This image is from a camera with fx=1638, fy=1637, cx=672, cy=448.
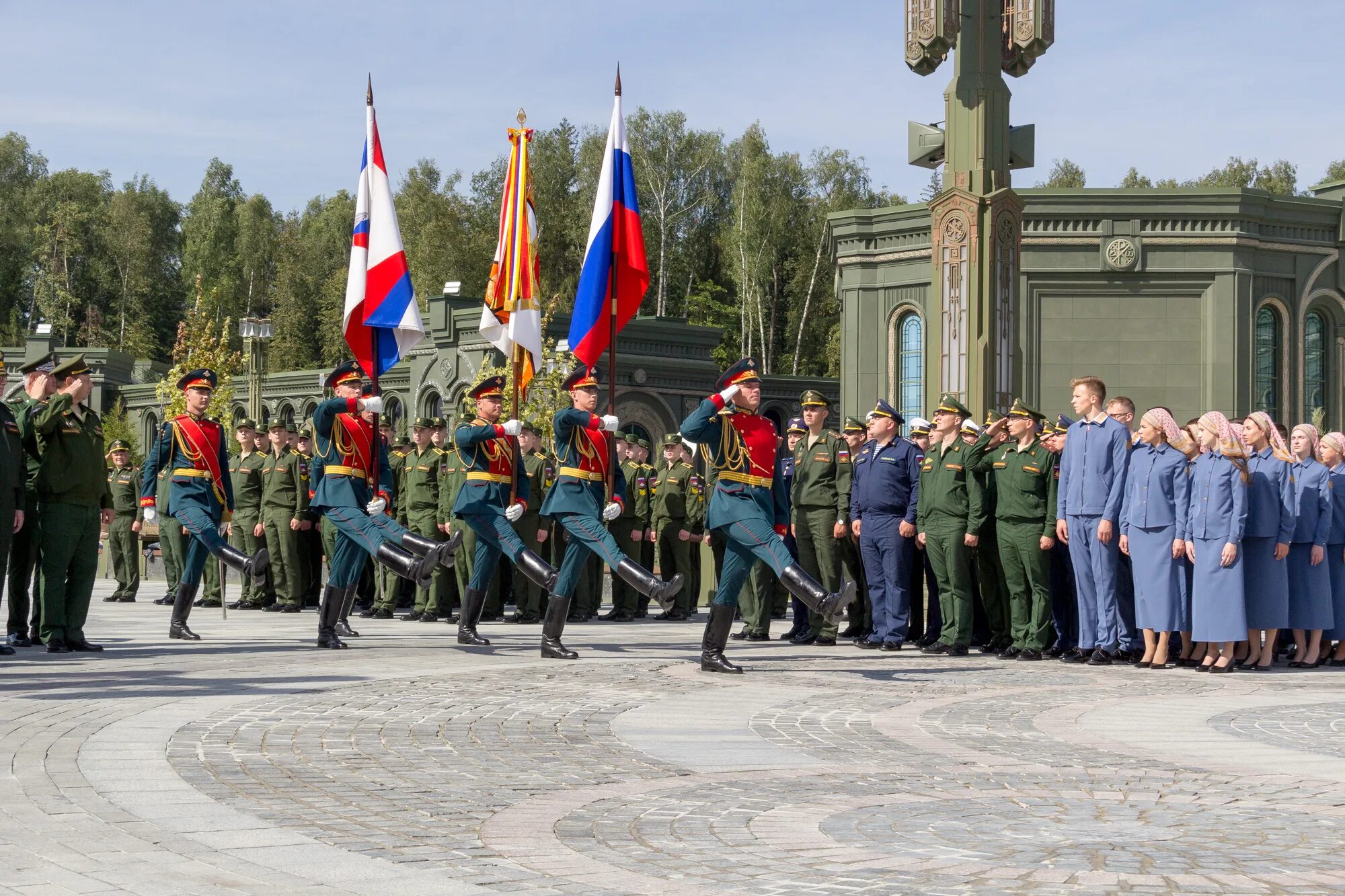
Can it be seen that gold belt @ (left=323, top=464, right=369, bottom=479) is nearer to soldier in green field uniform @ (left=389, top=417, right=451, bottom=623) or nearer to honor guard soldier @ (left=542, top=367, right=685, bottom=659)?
honor guard soldier @ (left=542, top=367, right=685, bottom=659)

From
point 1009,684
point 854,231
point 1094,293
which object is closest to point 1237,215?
point 1094,293

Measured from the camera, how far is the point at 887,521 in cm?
1373

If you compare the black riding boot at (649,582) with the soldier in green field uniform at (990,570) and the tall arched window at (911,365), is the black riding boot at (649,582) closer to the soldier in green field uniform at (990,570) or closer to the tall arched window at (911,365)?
the soldier in green field uniform at (990,570)

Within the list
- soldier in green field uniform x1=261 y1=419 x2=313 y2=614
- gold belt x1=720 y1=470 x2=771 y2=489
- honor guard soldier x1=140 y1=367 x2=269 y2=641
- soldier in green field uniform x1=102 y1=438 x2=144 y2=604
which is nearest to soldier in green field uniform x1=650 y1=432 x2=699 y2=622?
soldier in green field uniform x1=261 y1=419 x2=313 y2=614

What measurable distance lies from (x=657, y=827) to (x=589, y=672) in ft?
16.9

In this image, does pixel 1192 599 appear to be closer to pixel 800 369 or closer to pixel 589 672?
pixel 589 672

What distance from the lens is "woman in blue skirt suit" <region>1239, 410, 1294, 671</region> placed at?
1230cm

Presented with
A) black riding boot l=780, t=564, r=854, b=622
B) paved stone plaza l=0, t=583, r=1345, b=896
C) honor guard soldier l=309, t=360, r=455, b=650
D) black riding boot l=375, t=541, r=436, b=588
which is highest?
honor guard soldier l=309, t=360, r=455, b=650

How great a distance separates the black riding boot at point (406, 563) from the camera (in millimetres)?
11375

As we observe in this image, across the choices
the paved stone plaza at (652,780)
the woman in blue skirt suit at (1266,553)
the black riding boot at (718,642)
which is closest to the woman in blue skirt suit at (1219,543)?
the woman in blue skirt suit at (1266,553)

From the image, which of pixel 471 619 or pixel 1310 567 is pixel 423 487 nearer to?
pixel 471 619

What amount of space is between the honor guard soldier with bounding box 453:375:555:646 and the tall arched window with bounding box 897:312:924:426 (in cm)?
2182

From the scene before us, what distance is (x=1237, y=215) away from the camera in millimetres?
32094

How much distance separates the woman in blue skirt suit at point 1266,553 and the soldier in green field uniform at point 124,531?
1328 centimetres
